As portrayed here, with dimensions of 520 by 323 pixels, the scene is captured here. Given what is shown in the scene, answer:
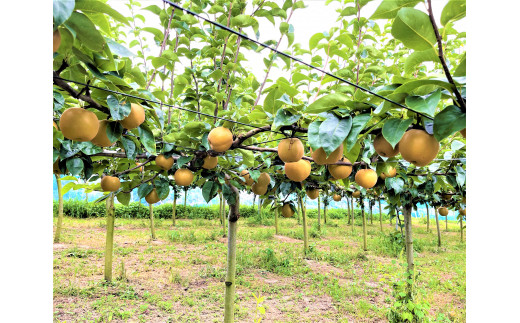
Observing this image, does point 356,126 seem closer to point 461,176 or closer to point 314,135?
point 314,135

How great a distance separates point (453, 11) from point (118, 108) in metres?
0.99

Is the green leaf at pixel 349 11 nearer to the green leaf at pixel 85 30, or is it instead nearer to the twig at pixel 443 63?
the twig at pixel 443 63

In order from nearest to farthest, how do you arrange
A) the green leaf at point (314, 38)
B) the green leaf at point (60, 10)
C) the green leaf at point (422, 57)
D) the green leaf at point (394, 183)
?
the green leaf at point (60, 10) → the green leaf at point (422, 57) → the green leaf at point (314, 38) → the green leaf at point (394, 183)

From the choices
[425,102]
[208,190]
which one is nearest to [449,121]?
[425,102]

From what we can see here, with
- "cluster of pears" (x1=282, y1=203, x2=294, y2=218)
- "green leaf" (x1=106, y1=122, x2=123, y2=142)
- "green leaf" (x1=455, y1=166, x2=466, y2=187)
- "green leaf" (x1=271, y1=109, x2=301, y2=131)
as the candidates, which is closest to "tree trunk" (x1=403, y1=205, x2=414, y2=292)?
"cluster of pears" (x1=282, y1=203, x2=294, y2=218)

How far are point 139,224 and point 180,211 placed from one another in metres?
3.18

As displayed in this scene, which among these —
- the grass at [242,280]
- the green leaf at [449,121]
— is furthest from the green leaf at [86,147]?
the grass at [242,280]

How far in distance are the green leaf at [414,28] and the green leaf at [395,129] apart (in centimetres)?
22

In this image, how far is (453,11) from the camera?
70 centimetres

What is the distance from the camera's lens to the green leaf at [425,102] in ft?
2.33

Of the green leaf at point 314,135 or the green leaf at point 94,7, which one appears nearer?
the green leaf at point 94,7

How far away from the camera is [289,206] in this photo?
11.2 feet

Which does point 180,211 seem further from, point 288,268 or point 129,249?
point 288,268

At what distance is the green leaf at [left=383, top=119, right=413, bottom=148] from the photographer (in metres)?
0.83
